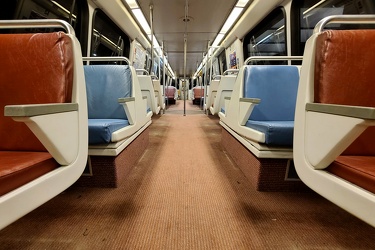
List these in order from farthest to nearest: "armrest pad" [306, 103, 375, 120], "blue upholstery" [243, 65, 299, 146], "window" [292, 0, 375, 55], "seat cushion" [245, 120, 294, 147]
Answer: "window" [292, 0, 375, 55] → "blue upholstery" [243, 65, 299, 146] → "seat cushion" [245, 120, 294, 147] → "armrest pad" [306, 103, 375, 120]

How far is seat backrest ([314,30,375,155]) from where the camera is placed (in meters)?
0.95

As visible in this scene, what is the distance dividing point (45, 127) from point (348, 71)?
4.19 ft

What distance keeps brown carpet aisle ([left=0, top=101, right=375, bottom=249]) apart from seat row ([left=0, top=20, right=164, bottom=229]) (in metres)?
0.31

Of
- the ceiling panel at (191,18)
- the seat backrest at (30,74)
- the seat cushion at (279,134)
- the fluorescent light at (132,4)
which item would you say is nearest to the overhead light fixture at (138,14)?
the fluorescent light at (132,4)

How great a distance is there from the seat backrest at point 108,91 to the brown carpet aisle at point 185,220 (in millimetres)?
696

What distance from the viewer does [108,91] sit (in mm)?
2055

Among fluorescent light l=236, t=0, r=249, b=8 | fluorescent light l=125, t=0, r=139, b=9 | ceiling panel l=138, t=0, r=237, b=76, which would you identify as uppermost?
ceiling panel l=138, t=0, r=237, b=76

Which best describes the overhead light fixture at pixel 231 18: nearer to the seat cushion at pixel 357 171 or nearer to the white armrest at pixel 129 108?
the white armrest at pixel 129 108

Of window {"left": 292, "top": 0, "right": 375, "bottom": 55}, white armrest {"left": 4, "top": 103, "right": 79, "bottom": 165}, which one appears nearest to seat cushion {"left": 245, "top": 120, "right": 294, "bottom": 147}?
white armrest {"left": 4, "top": 103, "right": 79, "bottom": 165}

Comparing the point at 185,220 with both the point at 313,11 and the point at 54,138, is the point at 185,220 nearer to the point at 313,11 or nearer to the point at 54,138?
the point at 54,138

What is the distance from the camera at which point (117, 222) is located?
119cm

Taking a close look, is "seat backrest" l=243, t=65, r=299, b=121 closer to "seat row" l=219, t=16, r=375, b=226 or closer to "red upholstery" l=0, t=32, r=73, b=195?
"seat row" l=219, t=16, r=375, b=226

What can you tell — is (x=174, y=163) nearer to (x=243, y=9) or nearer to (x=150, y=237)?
(x=150, y=237)

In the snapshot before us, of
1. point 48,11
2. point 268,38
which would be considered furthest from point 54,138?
point 268,38
